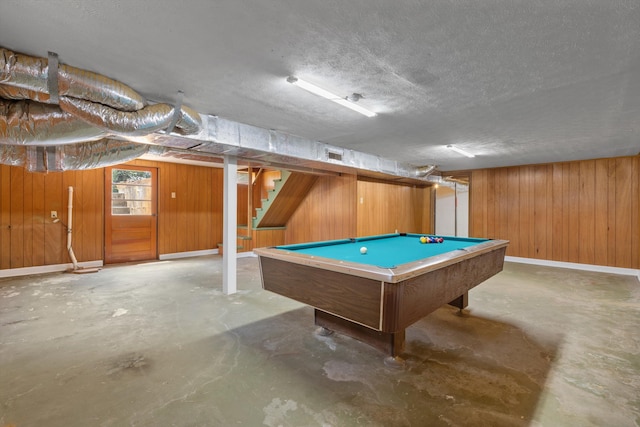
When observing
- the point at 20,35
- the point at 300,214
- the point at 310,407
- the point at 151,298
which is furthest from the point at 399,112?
the point at 300,214

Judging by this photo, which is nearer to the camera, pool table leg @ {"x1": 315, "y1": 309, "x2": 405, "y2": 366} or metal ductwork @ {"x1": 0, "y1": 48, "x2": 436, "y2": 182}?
metal ductwork @ {"x1": 0, "y1": 48, "x2": 436, "y2": 182}

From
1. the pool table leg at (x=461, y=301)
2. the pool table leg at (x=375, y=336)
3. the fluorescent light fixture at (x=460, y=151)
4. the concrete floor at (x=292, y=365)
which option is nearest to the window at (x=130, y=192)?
the concrete floor at (x=292, y=365)

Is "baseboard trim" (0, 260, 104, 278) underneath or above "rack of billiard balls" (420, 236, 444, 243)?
underneath

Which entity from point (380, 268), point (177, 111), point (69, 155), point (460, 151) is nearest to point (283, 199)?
point (460, 151)

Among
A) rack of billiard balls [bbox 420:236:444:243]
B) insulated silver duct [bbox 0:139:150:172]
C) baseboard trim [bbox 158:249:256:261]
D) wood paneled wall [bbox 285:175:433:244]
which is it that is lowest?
baseboard trim [bbox 158:249:256:261]

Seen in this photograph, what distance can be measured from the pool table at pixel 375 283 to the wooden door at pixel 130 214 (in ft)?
16.3

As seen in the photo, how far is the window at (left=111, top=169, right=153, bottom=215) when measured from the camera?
596cm

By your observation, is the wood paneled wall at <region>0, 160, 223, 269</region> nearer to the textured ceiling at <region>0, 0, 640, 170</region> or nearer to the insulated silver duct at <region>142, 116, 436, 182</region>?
the insulated silver duct at <region>142, 116, 436, 182</region>

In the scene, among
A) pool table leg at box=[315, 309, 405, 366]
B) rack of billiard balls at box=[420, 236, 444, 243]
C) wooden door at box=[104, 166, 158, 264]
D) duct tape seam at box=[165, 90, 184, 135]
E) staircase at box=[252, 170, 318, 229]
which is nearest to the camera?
pool table leg at box=[315, 309, 405, 366]

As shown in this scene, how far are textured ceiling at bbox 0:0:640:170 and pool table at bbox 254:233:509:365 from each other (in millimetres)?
1447

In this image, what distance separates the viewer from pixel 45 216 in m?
5.12

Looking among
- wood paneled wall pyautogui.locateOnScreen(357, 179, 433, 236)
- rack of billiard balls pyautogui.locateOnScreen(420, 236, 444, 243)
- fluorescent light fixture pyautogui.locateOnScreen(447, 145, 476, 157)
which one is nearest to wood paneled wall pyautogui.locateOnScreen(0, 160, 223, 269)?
wood paneled wall pyautogui.locateOnScreen(357, 179, 433, 236)

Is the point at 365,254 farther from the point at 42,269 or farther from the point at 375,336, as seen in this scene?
the point at 42,269

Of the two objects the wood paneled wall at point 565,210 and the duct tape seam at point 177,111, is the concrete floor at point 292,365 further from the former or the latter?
the wood paneled wall at point 565,210
